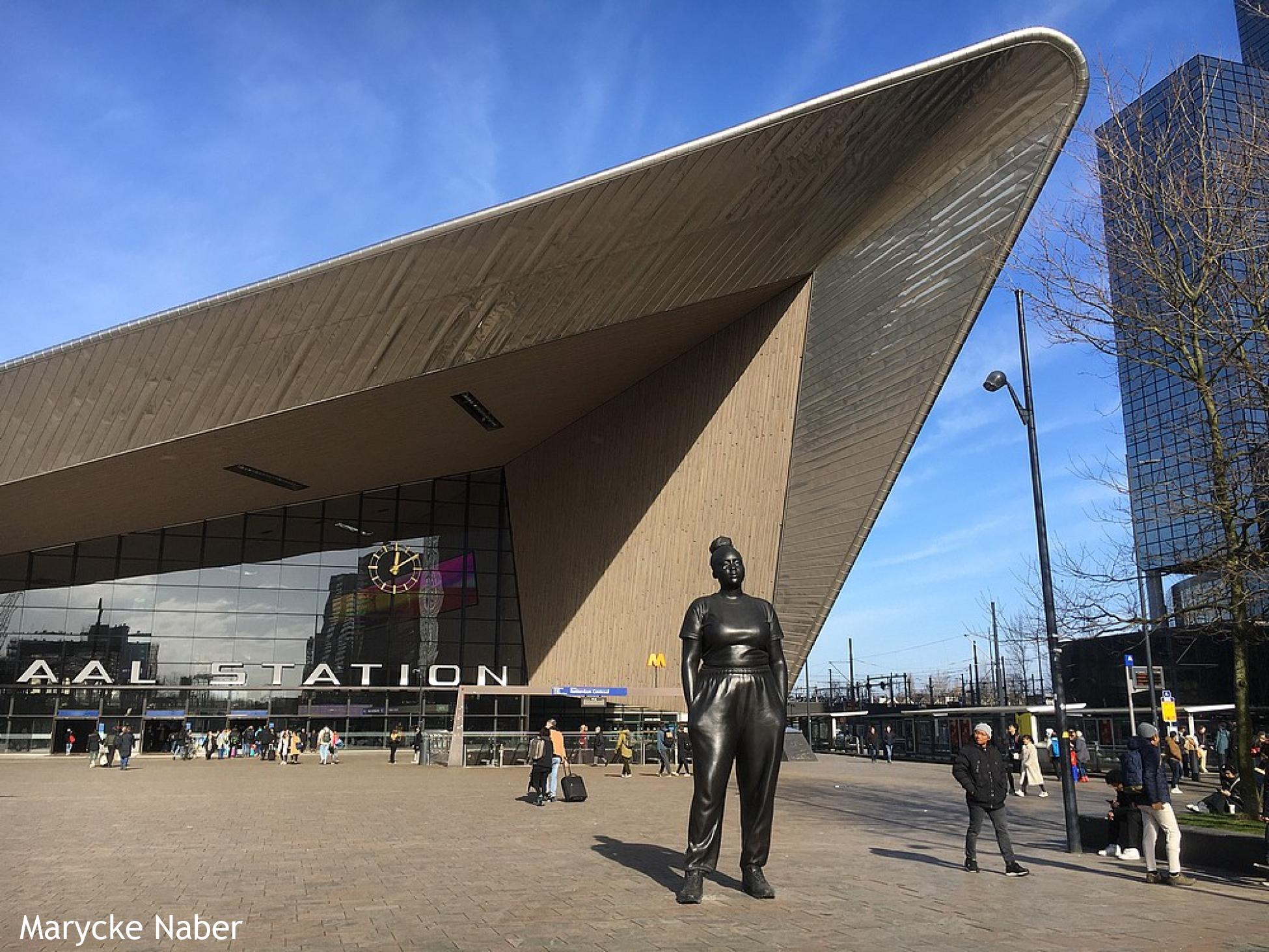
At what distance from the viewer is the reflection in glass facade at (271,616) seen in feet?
112

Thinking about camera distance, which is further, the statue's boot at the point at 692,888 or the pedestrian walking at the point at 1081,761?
the pedestrian walking at the point at 1081,761

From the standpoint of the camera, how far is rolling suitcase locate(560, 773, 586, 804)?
15.9m

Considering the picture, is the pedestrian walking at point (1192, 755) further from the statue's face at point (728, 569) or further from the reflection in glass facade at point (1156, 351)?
the statue's face at point (728, 569)

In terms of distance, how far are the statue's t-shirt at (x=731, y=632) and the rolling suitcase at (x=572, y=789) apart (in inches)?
365

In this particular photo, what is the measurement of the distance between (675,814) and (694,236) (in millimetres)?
11430

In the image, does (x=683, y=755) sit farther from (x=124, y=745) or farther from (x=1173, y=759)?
(x=124, y=745)

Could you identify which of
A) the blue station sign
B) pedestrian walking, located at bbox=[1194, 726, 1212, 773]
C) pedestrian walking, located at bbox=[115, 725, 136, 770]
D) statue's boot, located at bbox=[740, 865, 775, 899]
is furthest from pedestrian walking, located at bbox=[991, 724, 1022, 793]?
pedestrian walking, located at bbox=[115, 725, 136, 770]

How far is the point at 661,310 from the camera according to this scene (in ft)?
70.9

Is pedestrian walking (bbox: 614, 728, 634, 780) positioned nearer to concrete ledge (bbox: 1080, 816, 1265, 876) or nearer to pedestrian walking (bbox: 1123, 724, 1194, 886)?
concrete ledge (bbox: 1080, 816, 1265, 876)

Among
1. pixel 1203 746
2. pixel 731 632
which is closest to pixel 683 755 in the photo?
pixel 1203 746

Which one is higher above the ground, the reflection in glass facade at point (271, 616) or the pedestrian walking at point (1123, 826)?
the reflection in glass facade at point (271, 616)

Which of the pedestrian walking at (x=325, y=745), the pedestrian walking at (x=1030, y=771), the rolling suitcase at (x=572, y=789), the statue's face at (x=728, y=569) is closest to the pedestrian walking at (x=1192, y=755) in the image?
the pedestrian walking at (x=1030, y=771)

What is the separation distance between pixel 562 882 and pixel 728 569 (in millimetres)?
2866

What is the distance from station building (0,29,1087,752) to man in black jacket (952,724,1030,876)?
32.1 ft
